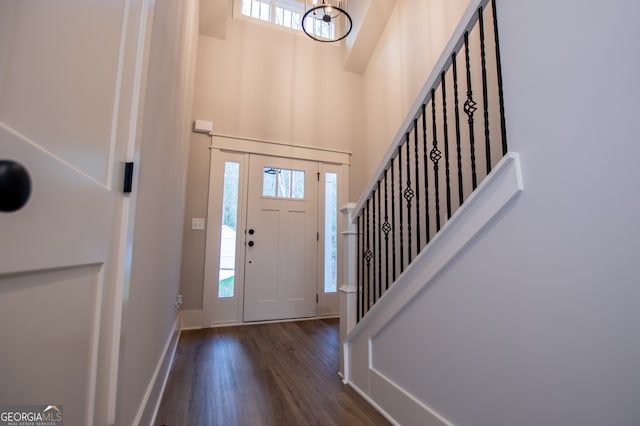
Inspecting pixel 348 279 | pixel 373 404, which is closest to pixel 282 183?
pixel 348 279

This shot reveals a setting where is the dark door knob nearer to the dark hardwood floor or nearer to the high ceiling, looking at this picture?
the dark hardwood floor

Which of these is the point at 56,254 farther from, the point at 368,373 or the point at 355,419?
the point at 368,373

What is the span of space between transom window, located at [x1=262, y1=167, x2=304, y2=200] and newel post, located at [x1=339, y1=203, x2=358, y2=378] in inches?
67.2

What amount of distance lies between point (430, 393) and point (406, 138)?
1.29 metres

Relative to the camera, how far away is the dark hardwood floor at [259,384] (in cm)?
150

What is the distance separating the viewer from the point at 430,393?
1.27m

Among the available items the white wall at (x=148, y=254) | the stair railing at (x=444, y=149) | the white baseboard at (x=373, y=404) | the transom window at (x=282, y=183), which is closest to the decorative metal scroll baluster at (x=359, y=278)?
the stair railing at (x=444, y=149)

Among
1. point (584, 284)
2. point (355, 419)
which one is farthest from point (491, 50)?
point (355, 419)

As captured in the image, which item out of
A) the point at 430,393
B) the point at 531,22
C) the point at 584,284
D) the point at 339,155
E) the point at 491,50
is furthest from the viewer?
the point at 339,155

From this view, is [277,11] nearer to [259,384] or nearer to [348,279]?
[348,279]

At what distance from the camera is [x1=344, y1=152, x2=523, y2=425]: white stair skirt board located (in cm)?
100

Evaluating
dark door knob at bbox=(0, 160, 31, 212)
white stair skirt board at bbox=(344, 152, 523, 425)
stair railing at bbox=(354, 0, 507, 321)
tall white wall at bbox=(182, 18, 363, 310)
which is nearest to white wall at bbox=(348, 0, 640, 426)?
white stair skirt board at bbox=(344, 152, 523, 425)

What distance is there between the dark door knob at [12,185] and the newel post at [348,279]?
1773mm

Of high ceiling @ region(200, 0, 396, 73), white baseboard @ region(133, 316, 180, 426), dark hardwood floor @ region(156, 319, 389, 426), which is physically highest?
high ceiling @ region(200, 0, 396, 73)
